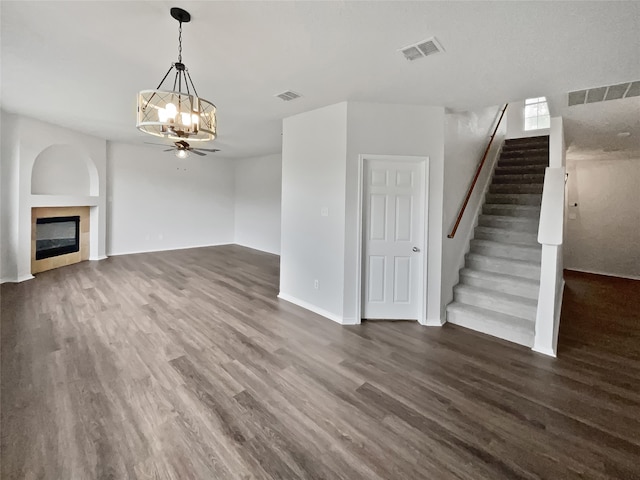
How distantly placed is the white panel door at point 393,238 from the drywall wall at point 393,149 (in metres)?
0.13

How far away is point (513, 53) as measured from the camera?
2.27m

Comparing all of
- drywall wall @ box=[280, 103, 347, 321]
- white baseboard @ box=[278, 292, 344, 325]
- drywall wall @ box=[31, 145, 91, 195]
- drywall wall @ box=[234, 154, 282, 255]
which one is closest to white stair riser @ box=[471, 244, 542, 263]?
drywall wall @ box=[280, 103, 347, 321]

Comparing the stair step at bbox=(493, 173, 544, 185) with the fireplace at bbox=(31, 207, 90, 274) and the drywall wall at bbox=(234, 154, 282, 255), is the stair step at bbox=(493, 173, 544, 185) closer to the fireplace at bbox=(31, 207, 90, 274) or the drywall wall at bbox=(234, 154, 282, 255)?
the drywall wall at bbox=(234, 154, 282, 255)

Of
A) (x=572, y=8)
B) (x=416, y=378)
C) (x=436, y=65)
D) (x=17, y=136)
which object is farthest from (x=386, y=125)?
(x=17, y=136)

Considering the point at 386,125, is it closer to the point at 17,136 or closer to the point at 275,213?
the point at 275,213

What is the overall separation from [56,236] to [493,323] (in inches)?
312

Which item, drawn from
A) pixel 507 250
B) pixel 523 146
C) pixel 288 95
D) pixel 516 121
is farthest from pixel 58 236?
pixel 516 121

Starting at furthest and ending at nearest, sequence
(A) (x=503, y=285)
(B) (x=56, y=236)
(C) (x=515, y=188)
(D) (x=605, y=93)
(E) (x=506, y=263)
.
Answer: (B) (x=56, y=236)
(C) (x=515, y=188)
(E) (x=506, y=263)
(A) (x=503, y=285)
(D) (x=605, y=93)

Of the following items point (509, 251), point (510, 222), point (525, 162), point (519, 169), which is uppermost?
point (525, 162)

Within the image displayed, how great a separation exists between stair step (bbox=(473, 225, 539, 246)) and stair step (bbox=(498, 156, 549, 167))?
192 centimetres

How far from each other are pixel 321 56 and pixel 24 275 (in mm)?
6170

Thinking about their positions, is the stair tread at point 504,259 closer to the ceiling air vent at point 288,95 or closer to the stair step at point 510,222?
the stair step at point 510,222

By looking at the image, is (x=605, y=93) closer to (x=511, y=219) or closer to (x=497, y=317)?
(x=511, y=219)

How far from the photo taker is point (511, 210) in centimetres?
459
